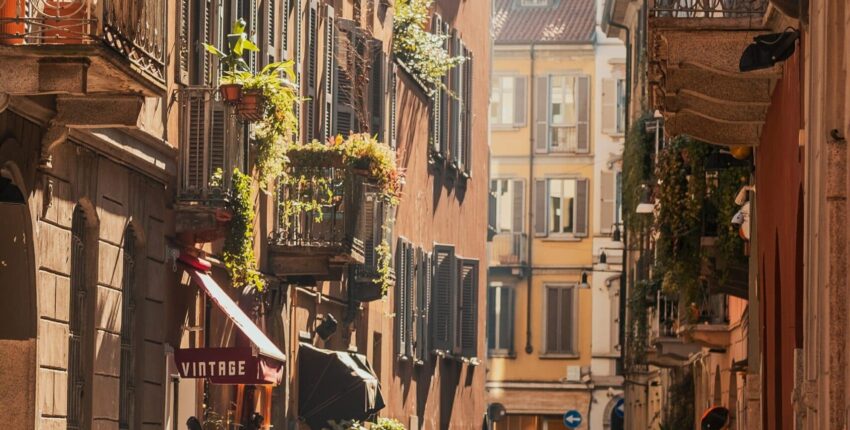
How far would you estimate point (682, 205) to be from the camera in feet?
71.1

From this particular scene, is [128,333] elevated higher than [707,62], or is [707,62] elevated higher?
[707,62]

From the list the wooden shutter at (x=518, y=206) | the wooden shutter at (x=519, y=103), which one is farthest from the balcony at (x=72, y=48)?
the wooden shutter at (x=519, y=103)

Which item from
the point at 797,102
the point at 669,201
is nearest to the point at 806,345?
the point at 797,102

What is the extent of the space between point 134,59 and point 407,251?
1870 centimetres

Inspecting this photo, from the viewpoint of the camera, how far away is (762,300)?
58.1 ft

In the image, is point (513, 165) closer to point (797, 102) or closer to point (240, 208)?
point (240, 208)

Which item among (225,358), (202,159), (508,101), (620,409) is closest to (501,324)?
(508,101)

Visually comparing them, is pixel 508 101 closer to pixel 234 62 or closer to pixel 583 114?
pixel 583 114

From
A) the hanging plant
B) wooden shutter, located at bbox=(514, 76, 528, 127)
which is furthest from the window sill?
the hanging plant

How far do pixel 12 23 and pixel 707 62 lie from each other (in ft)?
16.3

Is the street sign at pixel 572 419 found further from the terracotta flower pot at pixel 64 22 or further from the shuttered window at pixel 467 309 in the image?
the terracotta flower pot at pixel 64 22

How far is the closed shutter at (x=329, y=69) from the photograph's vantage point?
24.9m

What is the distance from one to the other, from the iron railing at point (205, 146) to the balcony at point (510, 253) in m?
42.4

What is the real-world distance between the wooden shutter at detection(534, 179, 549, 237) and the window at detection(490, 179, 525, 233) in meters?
0.41
